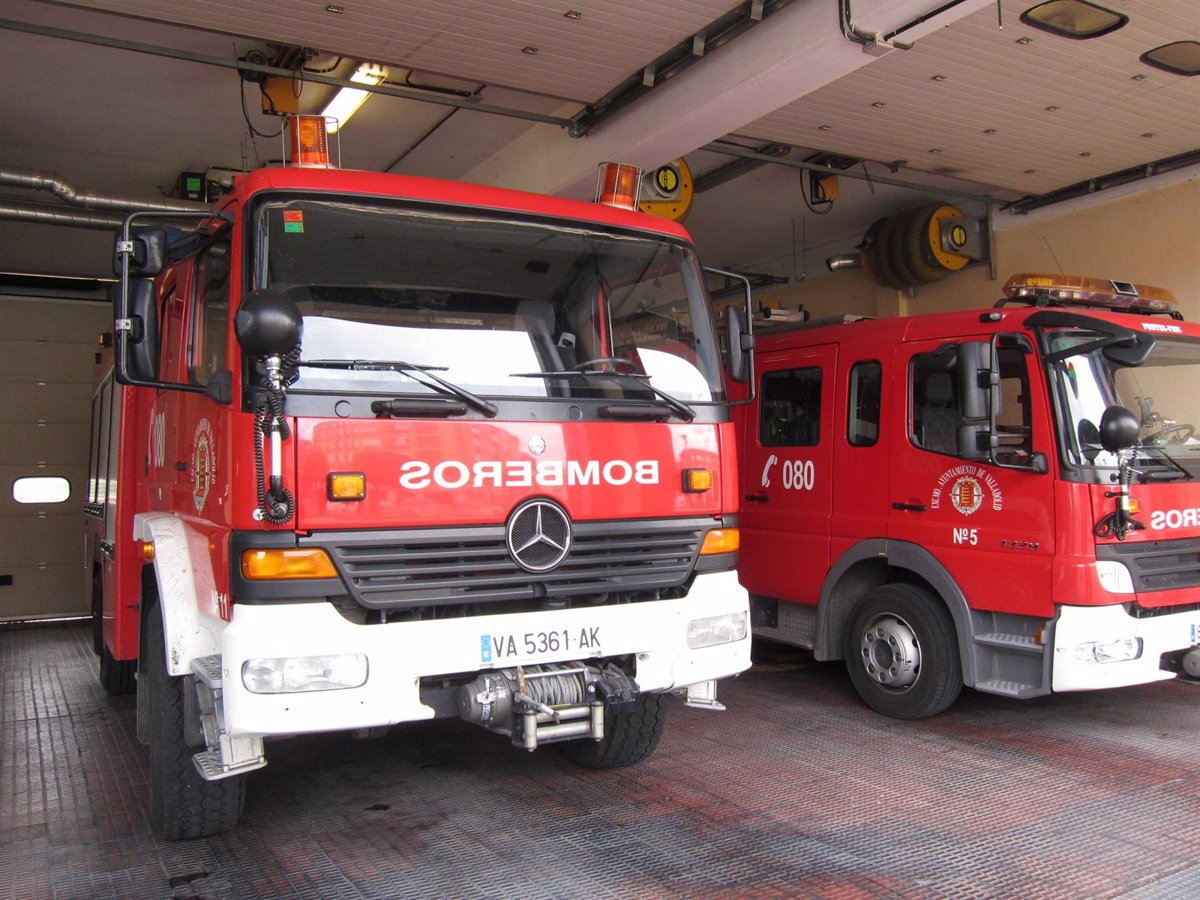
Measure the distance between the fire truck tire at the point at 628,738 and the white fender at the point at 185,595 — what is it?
183 cm

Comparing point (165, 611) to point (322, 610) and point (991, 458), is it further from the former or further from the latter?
point (991, 458)

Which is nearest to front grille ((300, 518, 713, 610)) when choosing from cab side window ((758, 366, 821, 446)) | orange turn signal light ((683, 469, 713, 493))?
orange turn signal light ((683, 469, 713, 493))

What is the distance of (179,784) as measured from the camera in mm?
3855

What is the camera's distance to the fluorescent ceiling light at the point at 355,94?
7199 millimetres

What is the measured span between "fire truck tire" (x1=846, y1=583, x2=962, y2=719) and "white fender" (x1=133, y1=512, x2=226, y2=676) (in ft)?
12.3

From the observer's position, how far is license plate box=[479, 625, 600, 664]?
11.7ft

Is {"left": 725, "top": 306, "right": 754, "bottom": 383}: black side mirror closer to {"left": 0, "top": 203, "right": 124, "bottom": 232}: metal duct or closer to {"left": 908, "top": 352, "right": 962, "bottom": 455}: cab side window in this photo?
{"left": 908, "top": 352, "right": 962, "bottom": 455}: cab side window

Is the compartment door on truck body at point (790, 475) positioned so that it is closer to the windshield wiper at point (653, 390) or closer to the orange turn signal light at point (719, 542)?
the orange turn signal light at point (719, 542)

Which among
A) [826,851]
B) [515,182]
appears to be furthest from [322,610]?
[515,182]

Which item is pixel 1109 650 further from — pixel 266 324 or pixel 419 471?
pixel 266 324

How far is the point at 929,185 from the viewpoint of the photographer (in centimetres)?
995

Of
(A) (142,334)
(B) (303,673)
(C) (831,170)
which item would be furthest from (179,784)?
(C) (831,170)

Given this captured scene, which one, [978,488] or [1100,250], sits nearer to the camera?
[978,488]

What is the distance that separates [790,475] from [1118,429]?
6.96 feet
